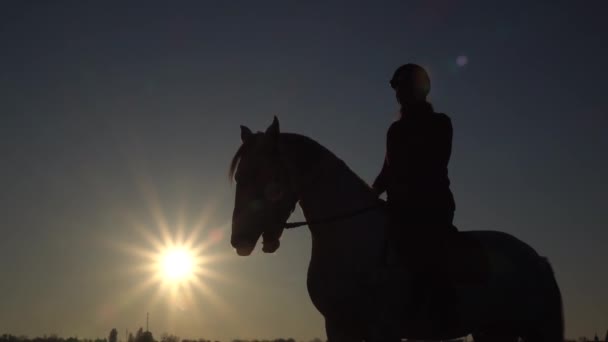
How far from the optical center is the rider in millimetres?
6648

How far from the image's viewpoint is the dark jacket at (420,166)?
6.75 m

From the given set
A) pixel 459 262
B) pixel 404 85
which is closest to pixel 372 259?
pixel 459 262

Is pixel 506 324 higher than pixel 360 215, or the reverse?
pixel 360 215

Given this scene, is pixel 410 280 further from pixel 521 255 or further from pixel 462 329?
pixel 521 255

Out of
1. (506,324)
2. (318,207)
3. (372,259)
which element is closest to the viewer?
(372,259)

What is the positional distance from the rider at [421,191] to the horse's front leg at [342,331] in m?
0.86

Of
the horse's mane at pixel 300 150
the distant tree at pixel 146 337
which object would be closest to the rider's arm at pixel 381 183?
the horse's mane at pixel 300 150

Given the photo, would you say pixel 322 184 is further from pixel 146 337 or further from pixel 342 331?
pixel 146 337

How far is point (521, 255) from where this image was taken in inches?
309

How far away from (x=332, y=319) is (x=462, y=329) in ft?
5.15

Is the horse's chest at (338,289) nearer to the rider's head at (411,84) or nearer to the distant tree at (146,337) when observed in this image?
the rider's head at (411,84)

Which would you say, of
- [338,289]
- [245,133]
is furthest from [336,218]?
[245,133]

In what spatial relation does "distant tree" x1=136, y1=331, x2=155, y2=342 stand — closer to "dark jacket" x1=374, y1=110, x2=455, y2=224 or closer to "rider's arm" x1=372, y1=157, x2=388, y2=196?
"rider's arm" x1=372, y1=157, x2=388, y2=196

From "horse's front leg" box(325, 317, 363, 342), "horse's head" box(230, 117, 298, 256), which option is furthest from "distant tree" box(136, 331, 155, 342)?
"horse's front leg" box(325, 317, 363, 342)
